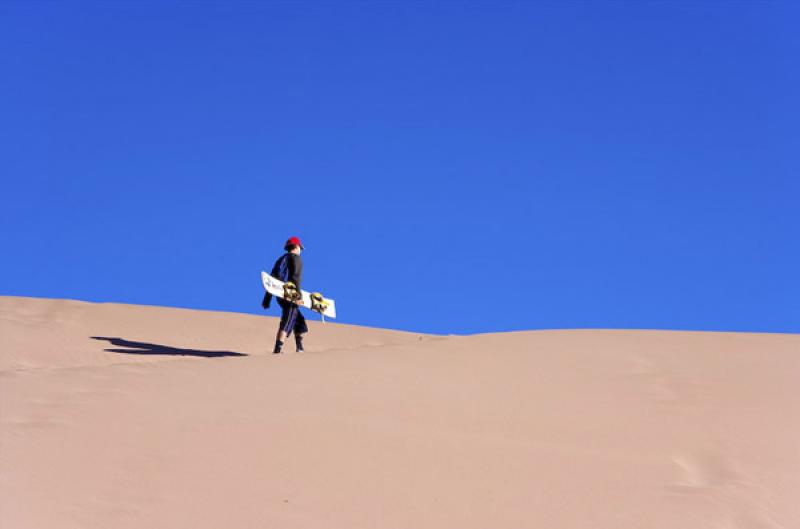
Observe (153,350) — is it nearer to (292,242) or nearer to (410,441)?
(292,242)

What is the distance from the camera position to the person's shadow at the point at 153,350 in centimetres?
1227

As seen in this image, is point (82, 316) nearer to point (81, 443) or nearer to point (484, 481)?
point (81, 443)

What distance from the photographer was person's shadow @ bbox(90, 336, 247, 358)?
12.3 metres

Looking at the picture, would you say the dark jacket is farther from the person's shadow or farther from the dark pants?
the person's shadow

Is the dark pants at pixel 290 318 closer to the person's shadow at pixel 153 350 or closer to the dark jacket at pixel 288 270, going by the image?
the dark jacket at pixel 288 270

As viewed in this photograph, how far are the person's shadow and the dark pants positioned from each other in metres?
1.23

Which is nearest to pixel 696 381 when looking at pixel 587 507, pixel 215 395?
pixel 587 507

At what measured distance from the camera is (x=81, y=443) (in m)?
5.98

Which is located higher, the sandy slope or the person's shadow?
→ the person's shadow

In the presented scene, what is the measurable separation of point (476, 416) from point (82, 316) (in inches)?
356

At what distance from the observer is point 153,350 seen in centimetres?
1242

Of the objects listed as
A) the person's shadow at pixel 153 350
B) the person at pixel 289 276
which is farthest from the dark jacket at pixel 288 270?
the person's shadow at pixel 153 350

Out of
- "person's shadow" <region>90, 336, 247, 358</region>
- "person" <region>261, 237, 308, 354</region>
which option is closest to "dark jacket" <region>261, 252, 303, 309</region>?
"person" <region>261, 237, 308, 354</region>

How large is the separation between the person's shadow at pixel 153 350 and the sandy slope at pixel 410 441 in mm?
2963
